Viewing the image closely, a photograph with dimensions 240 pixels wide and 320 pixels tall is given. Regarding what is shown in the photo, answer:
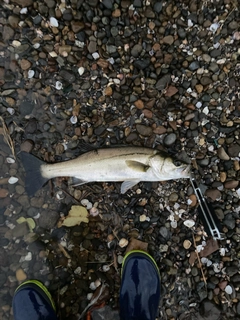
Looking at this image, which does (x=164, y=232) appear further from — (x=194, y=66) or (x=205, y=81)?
(x=194, y=66)

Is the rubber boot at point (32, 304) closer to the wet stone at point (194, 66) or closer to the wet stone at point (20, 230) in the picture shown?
the wet stone at point (20, 230)

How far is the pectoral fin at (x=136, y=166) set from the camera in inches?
127

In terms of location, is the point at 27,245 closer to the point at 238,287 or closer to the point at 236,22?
the point at 238,287

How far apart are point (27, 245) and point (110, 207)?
1.17 m

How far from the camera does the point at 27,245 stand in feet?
11.7

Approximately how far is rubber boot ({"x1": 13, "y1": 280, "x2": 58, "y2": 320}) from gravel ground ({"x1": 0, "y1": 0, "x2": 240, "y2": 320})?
13cm

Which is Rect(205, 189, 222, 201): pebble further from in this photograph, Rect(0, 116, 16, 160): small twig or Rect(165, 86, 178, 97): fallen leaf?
Rect(0, 116, 16, 160): small twig

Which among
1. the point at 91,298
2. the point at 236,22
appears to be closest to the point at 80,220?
the point at 91,298

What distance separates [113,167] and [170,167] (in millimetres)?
656

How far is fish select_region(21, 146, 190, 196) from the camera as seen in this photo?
320 cm

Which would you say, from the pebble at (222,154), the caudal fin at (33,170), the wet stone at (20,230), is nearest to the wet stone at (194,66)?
the pebble at (222,154)

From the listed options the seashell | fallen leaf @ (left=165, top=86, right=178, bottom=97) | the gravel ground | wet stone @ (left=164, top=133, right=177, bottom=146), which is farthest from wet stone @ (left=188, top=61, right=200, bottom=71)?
the seashell

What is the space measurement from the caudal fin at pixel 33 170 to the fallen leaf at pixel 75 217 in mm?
523

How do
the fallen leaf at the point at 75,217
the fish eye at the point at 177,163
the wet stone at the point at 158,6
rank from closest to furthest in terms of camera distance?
the fish eye at the point at 177,163, the wet stone at the point at 158,6, the fallen leaf at the point at 75,217
